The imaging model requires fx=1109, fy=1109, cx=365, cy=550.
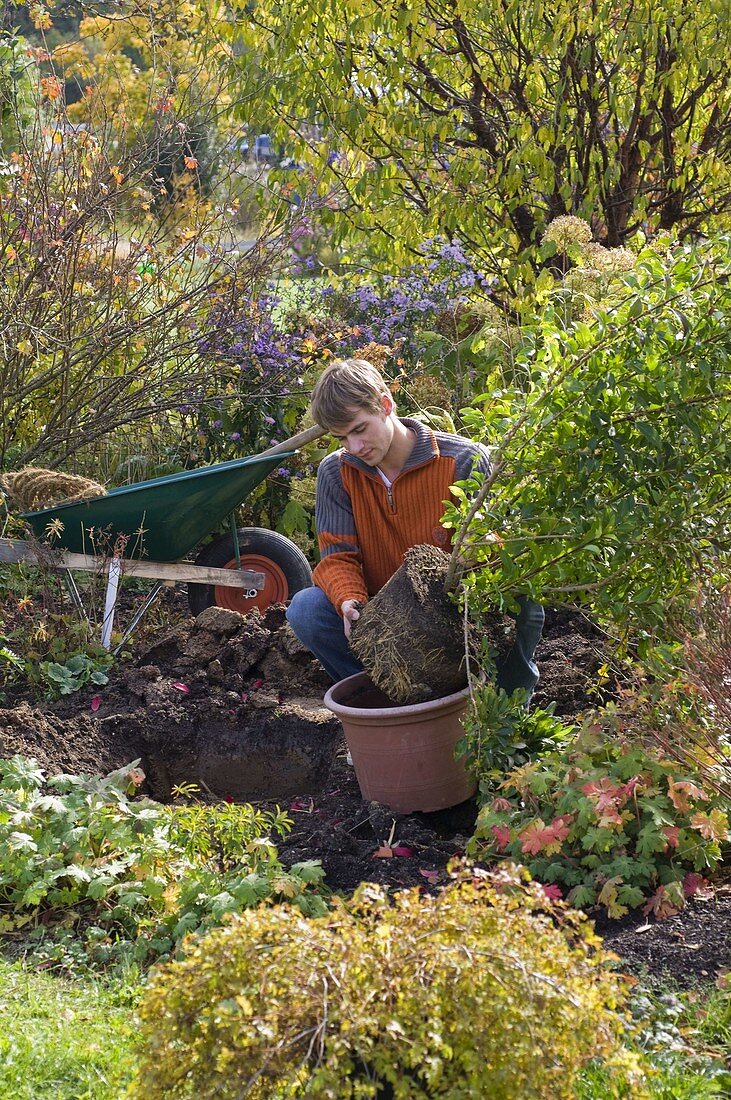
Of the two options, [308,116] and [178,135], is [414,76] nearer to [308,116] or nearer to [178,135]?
[308,116]

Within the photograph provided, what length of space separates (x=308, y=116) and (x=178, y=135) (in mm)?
810

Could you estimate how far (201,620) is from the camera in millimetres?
4633

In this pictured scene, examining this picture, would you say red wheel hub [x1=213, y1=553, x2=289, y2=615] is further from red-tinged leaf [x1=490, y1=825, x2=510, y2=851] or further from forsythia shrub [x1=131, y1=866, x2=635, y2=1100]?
forsythia shrub [x1=131, y1=866, x2=635, y2=1100]

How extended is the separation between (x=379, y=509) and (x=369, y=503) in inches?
1.5

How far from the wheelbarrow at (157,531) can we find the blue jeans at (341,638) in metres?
1.04

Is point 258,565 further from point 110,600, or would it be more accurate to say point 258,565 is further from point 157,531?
point 110,600

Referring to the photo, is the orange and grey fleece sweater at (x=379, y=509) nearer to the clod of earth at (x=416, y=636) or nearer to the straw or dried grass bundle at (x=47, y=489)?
the clod of earth at (x=416, y=636)

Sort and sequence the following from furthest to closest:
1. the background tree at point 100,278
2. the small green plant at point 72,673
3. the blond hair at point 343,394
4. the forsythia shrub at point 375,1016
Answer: the background tree at point 100,278
the small green plant at point 72,673
the blond hair at point 343,394
the forsythia shrub at point 375,1016

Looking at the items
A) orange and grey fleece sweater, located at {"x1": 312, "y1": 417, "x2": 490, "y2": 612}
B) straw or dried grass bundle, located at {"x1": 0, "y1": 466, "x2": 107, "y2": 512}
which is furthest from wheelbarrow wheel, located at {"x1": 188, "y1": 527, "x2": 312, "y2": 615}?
orange and grey fleece sweater, located at {"x1": 312, "y1": 417, "x2": 490, "y2": 612}

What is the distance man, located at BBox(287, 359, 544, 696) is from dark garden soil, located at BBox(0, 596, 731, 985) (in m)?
0.32

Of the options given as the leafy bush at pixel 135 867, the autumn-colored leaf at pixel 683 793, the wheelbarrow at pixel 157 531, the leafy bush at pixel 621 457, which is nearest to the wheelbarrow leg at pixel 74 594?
the wheelbarrow at pixel 157 531

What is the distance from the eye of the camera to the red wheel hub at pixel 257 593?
201 inches

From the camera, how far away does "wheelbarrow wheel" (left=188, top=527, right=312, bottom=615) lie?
16.8 feet

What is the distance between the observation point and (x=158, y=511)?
470cm
